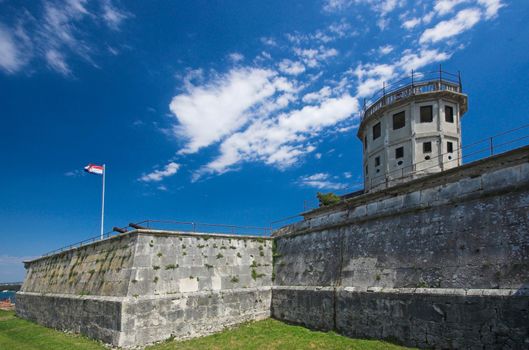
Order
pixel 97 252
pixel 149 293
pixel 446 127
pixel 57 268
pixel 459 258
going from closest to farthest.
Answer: pixel 459 258, pixel 149 293, pixel 97 252, pixel 446 127, pixel 57 268

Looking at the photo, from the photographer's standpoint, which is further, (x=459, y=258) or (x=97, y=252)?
(x=97, y=252)

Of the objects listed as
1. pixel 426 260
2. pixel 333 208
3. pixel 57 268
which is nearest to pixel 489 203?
pixel 426 260

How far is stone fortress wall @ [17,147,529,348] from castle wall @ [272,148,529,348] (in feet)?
0.13

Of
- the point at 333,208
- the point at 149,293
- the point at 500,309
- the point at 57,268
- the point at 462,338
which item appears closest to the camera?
the point at 500,309

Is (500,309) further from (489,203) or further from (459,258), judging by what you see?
(489,203)

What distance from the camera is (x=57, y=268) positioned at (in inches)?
1029

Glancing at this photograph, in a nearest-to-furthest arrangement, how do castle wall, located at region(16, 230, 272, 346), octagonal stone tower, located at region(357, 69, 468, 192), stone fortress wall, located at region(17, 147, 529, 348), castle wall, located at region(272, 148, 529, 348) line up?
castle wall, located at region(272, 148, 529, 348), stone fortress wall, located at region(17, 147, 529, 348), castle wall, located at region(16, 230, 272, 346), octagonal stone tower, located at region(357, 69, 468, 192)

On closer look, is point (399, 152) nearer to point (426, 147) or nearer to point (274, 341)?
point (426, 147)

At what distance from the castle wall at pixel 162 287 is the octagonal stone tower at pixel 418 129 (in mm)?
10844

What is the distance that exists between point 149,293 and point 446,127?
70.9ft

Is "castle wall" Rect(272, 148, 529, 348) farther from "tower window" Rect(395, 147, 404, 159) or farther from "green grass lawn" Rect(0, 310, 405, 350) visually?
"tower window" Rect(395, 147, 404, 159)

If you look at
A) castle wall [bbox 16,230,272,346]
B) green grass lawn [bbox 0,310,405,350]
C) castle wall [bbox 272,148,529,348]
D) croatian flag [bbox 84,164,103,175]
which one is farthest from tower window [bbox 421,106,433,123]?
croatian flag [bbox 84,164,103,175]

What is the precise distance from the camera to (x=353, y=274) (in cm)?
1591

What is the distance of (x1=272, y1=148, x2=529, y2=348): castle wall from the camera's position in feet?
34.3
